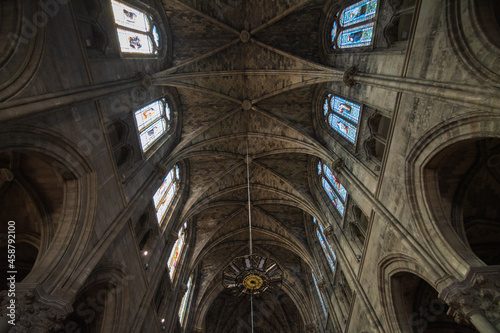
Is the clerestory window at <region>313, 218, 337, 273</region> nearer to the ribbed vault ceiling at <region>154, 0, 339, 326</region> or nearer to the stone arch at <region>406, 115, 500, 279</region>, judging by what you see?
the ribbed vault ceiling at <region>154, 0, 339, 326</region>

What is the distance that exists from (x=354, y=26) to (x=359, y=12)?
478mm

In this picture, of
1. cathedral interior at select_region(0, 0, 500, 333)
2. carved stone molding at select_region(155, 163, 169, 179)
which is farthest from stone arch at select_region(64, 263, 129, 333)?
carved stone molding at select_region(155, 163, 169, 179)

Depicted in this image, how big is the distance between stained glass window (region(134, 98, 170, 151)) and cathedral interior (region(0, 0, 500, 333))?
0.10 metres

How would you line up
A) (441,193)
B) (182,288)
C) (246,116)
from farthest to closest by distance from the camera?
(246,116) → (182,288) → (441,193)

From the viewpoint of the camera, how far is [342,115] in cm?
1204

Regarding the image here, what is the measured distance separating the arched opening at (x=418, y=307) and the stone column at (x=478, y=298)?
8.65ft

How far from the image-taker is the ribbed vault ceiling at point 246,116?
1260cm

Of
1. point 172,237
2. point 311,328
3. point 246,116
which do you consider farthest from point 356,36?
point 311,328

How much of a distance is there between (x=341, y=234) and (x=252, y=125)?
7124mm

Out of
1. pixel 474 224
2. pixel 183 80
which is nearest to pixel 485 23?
pixel 474 224

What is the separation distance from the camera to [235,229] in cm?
1886

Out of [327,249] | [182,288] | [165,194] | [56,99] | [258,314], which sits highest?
[165,194]

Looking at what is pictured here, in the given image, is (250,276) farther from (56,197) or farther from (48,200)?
(48,200)

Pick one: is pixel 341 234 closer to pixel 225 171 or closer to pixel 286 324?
pixel 225 171
